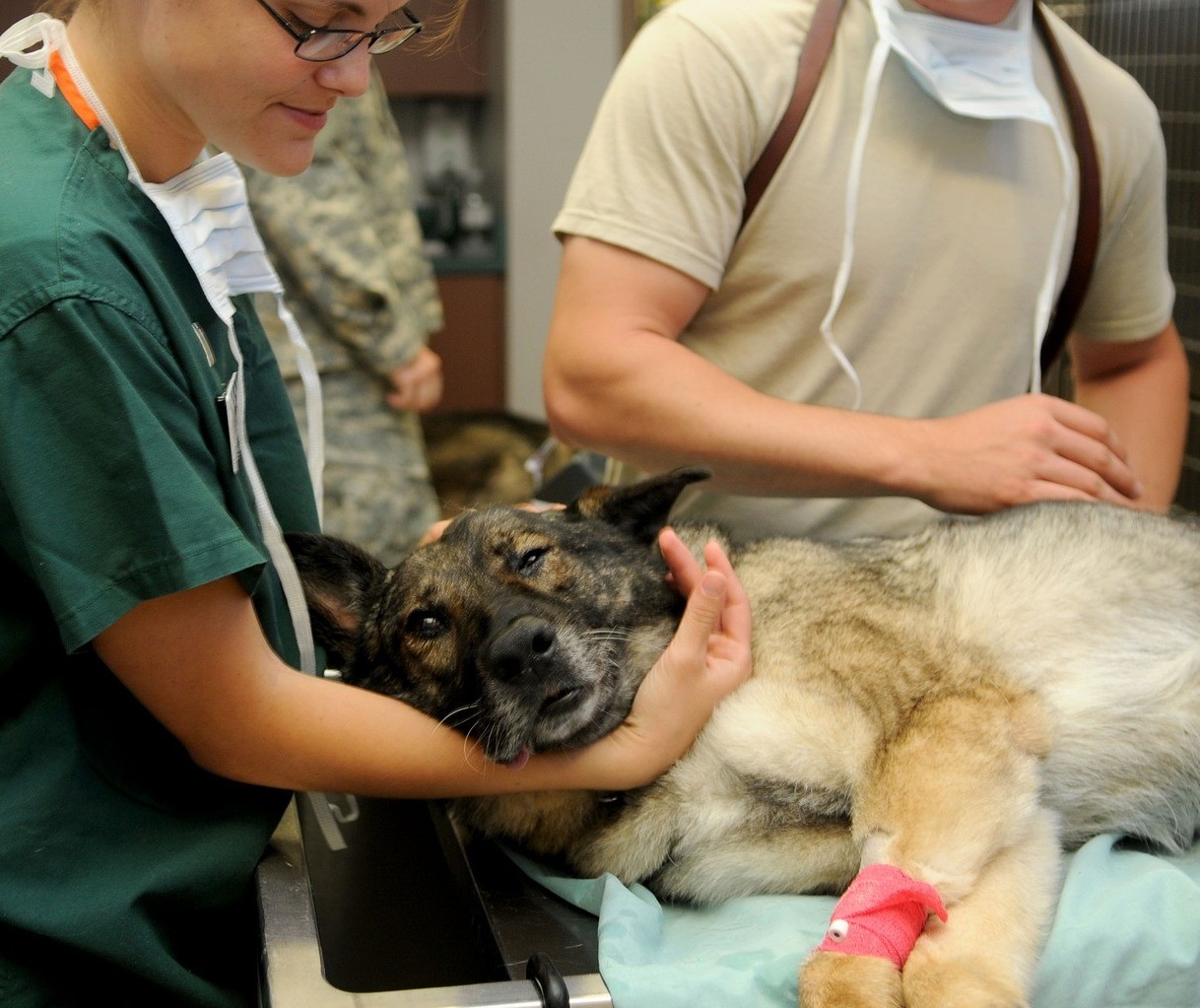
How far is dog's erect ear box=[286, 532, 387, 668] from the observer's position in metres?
1.65

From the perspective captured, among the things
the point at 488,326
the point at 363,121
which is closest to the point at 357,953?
the point at 363,121

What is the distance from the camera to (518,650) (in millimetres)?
1488

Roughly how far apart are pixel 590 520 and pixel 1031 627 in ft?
2.14

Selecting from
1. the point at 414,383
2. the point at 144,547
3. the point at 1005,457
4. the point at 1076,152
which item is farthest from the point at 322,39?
the point at 414,383

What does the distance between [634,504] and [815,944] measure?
711 millimetres

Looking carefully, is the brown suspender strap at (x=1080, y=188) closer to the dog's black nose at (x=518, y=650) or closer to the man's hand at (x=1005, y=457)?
the man's hand at (x=1005, y=457)

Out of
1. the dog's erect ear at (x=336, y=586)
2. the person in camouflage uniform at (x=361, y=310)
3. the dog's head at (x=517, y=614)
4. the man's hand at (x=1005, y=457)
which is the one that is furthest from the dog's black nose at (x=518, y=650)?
the person in camouflage uniform at (x=361, y=310)

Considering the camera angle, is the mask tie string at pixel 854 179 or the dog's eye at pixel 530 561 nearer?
the dog's eye at pixel 530 561

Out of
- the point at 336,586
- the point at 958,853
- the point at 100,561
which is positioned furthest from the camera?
the point at 336,586

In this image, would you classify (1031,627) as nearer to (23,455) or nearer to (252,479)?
(252,479)

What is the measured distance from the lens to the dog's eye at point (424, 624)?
1645mm

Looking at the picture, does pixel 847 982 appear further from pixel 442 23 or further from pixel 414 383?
pixel 414 383

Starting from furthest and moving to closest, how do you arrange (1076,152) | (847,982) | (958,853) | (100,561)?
1. (1076,152)
2. (958,853)
3. (847,982)
4. (100,561)

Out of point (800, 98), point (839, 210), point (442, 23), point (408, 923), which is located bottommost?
point (408, 923)
